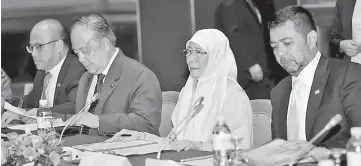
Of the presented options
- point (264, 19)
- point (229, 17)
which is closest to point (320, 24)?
point (264, 19)

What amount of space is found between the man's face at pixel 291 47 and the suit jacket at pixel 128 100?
3.03ft

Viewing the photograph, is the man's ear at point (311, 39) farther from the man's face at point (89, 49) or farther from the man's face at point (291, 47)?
the man's face at point (89, 49)

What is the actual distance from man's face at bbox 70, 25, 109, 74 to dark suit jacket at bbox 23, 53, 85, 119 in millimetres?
526

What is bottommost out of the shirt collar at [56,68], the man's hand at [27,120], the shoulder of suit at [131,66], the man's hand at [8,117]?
the man's hand at [27,120]

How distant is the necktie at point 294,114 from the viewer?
2749 millimetres

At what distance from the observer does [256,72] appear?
4.65 metres

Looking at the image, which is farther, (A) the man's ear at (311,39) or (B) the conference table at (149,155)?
(A) the man's ear at (311,39)

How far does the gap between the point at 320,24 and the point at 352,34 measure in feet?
1.86

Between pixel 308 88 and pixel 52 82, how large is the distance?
90.6 inches

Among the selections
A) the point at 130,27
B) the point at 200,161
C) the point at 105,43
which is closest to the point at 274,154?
the point at 200,161

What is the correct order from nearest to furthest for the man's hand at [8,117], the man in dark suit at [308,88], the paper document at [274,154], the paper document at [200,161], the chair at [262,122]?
1. the paper document at [274,154]
2. the paper document at [200,161]
3. the man in dark suit at [308,88]
4. the chair at [262,122]
5. the man's hand at [8,117]

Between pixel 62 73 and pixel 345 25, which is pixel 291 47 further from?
pixel 62 73

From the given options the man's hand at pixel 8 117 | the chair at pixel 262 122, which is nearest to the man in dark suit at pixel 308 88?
the chair at pixel 262 122

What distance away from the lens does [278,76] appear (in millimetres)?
4500
